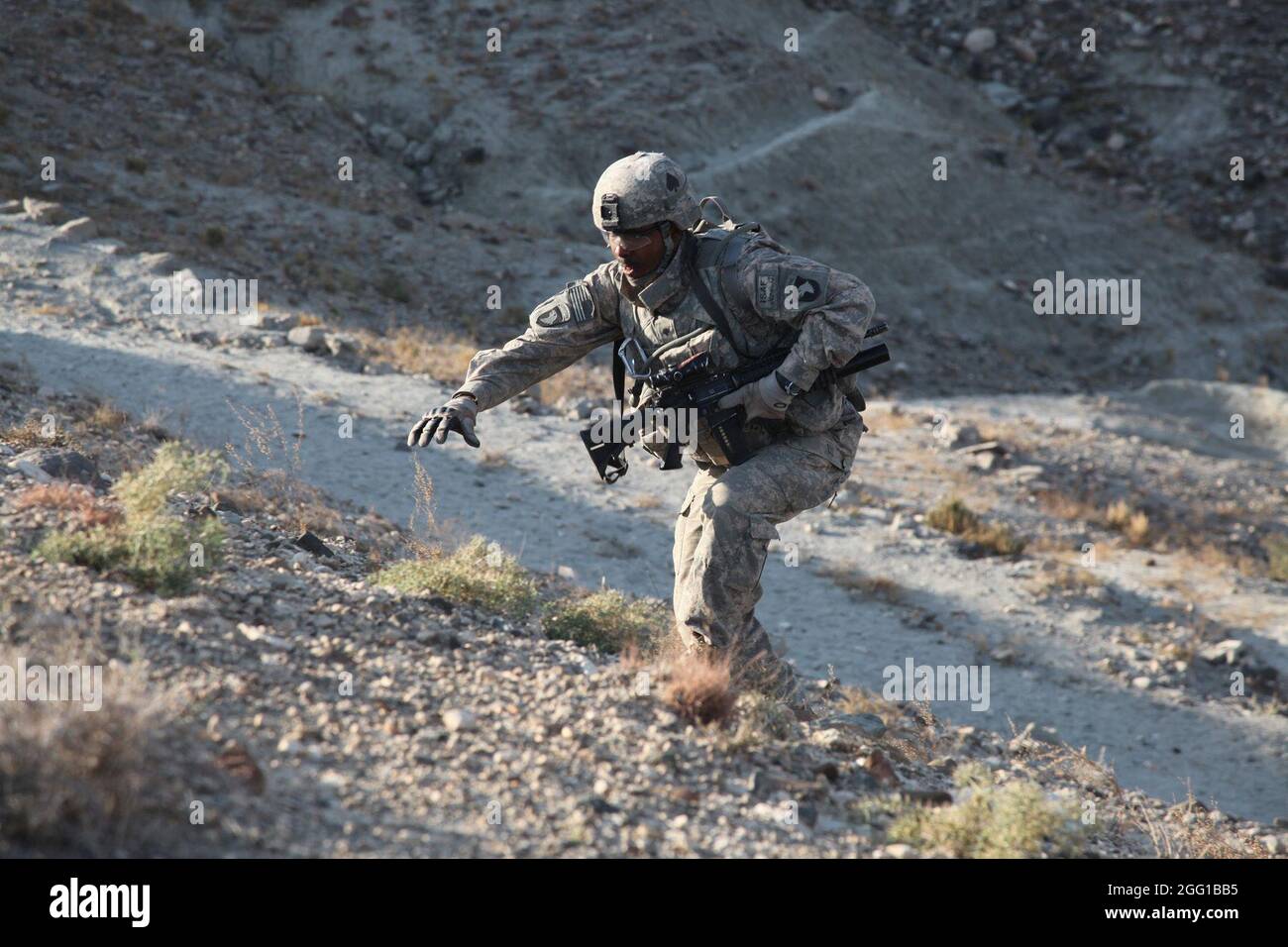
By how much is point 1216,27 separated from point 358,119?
65.2 feet

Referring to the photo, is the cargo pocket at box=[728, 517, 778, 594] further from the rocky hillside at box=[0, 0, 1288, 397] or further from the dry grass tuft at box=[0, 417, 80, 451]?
the rocky hillside at box=[0, 0, 1288, 397]

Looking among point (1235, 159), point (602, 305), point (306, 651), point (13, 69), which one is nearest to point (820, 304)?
point (602, 305)

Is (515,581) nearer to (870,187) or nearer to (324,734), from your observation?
(324,734)

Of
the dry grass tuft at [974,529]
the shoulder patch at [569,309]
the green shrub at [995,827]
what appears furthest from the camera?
the dry grass tuft at [974,529]

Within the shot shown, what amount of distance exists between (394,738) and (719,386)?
198cm

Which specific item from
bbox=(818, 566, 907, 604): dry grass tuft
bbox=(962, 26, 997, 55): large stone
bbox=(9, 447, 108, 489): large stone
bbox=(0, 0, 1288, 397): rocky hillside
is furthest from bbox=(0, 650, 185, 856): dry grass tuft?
bbox=(962, 26, 997, 55): large stone

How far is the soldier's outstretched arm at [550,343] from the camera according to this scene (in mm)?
5102

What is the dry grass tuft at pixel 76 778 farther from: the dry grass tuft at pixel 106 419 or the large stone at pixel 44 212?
the large stone at pixel 44 212

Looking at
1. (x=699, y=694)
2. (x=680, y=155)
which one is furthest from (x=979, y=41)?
(x=699, y=694)

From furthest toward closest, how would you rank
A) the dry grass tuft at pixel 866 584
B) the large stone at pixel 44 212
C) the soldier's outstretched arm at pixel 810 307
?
1. the large stone at pixel 44 212
2. the dry grass tuft at pixel 866 584
3. the soldier's outstretched arm at pixel 810 307

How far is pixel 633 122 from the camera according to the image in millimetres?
22812

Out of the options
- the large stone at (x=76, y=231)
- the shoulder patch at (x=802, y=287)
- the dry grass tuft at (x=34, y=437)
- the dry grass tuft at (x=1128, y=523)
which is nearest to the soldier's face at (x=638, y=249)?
the shoulder patch at (x=802, y=287)

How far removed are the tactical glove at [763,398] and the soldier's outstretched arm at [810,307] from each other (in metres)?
0.06

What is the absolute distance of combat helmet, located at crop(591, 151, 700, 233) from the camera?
482cm
